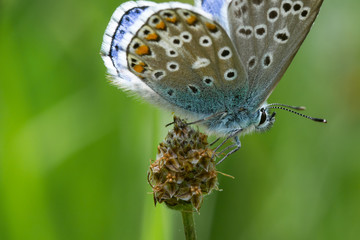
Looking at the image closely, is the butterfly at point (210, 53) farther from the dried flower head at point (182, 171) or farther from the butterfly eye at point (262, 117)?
the dried flower head at point (182, 171)

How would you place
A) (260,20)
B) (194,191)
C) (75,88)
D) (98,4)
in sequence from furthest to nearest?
(98,4) < (75,88) < (260,20) < (194,191)

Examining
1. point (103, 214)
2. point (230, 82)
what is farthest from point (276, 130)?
point (103, 214)

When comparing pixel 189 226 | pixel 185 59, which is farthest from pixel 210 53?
pixel 189 226

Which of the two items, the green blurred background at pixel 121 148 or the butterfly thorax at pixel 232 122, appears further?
the green blurred background at pixel 121 148

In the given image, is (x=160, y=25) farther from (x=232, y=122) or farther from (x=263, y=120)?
(x=263, y=120)

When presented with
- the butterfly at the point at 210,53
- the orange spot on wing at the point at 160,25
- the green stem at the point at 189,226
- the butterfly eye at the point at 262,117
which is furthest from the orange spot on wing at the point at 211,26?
the green stem at the point at 189,226

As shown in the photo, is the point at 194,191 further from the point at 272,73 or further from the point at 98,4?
the point at 98,4
